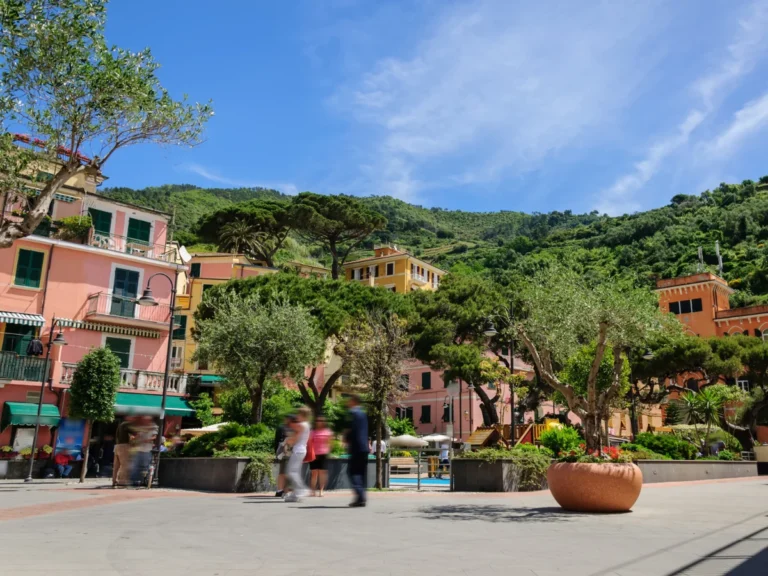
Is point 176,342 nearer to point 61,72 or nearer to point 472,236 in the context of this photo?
point 61,72

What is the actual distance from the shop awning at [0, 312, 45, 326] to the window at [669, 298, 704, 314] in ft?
173

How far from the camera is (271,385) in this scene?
2697 cm

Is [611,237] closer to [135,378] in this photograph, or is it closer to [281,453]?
[135,378]

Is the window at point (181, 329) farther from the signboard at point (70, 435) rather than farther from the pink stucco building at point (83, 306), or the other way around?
the signboard at point (70, 435)

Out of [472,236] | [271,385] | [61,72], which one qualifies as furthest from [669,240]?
[61,72]

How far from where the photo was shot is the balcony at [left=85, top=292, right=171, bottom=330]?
3069 cm

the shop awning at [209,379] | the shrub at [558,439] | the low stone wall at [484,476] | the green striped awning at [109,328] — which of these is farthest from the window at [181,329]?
the low stone wall at [484,476]

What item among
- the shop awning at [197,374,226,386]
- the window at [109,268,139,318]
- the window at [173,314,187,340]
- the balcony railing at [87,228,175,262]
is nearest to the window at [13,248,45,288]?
the balcony railing at [87,228,175,262]

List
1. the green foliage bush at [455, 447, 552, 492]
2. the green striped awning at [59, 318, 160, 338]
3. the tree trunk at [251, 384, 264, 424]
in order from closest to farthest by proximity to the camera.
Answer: the green foliage bush at [455, 447, 552, 492] → the tree trunk at [251, 384, 264, 424] → the green striped awning at [59, 318, 160, 338]

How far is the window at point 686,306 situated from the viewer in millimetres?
60969

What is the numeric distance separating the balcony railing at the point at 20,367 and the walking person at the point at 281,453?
1597cm

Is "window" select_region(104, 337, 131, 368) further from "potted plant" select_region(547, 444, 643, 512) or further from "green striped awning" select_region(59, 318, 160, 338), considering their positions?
"potted plant" select_region(547, 444, 643, 512)

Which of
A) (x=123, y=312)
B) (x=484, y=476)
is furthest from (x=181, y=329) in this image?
(x=484, y=476)

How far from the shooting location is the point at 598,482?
10.3 meters
